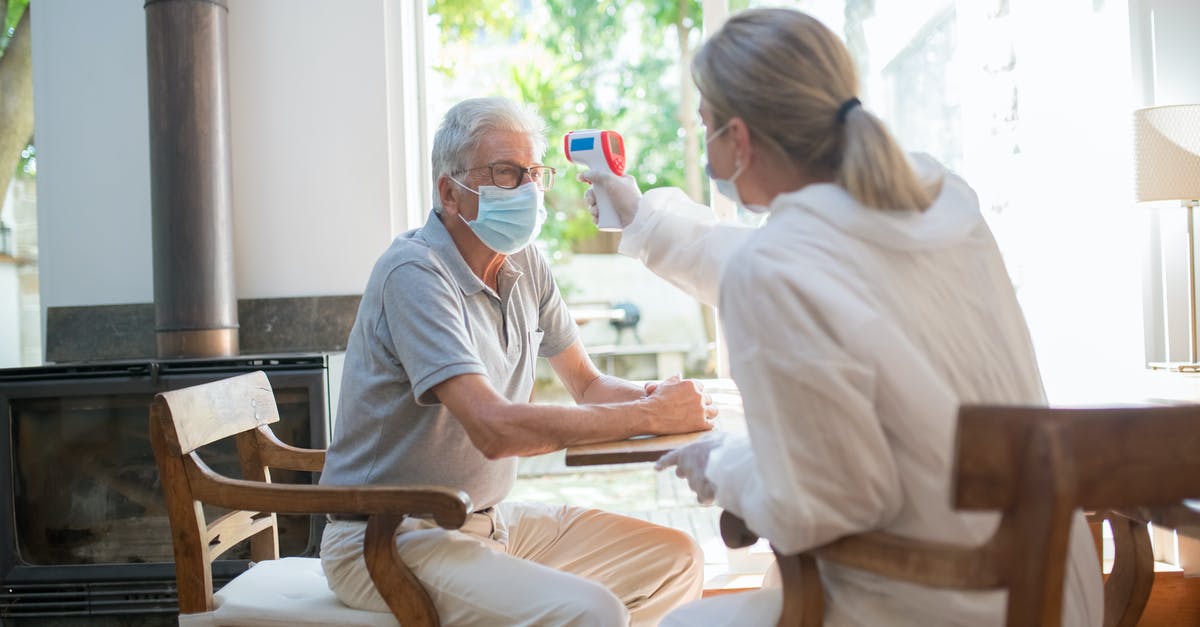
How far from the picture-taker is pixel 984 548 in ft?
3.51

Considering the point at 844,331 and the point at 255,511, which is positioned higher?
the point at 844,331

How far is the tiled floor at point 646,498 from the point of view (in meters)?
3.45

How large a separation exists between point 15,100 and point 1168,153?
3.98 meters

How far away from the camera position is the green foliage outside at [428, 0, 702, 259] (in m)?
8.42

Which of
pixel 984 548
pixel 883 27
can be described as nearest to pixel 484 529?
pixel 984 548

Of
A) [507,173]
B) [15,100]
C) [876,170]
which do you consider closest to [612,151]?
[507,173]

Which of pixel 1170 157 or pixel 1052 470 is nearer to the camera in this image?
pixel 1052 470

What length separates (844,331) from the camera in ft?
3.96

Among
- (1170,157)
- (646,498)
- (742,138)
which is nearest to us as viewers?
(742,138)

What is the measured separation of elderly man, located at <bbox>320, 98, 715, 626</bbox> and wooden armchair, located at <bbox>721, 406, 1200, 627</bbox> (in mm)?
801

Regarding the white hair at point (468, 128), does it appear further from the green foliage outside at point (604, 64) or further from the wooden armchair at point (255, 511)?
the green foliage outside at point (604, 64)

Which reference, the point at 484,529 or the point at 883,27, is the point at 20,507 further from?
the point at 883,27

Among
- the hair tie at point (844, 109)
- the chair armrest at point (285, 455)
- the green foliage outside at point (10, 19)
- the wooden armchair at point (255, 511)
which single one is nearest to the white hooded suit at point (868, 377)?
the hair tie at point (844, 109)

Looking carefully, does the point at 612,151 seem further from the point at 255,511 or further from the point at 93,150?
the point at 93,150
